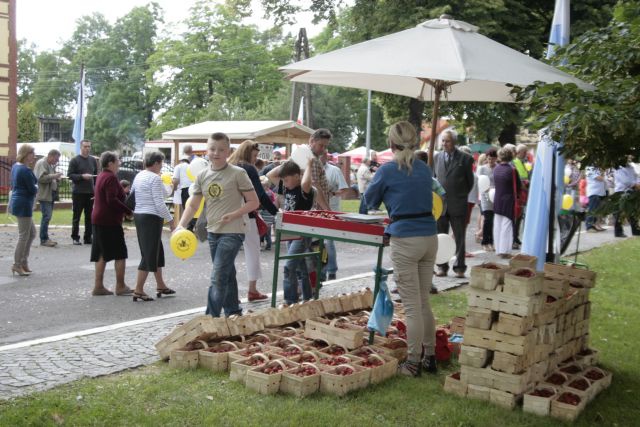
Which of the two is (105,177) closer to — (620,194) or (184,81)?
(620,194)

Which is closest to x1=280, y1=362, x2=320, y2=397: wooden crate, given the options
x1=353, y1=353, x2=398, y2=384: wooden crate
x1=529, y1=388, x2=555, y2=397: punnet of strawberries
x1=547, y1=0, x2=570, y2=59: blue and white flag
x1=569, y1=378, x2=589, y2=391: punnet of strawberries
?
x1=353, y1=353, x2=398, y2=384: wooden crate

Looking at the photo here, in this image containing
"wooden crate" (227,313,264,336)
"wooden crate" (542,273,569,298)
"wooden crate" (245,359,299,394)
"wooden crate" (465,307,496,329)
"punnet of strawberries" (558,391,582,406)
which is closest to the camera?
"punnet of strawberries" (558,391,582,406)

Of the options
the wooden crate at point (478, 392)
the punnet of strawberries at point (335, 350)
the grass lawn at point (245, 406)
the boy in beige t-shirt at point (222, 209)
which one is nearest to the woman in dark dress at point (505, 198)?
the grass lawn at point (245, 406)

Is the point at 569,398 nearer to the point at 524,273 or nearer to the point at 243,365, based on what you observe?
the point at 524,273

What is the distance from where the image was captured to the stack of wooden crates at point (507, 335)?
5.17 meters

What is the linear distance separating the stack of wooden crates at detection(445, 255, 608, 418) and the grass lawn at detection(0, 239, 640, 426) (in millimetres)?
169

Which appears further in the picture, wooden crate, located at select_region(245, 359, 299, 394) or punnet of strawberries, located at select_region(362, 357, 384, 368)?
punnet of strawberries, located at select_region(362, 357, 384, 368)

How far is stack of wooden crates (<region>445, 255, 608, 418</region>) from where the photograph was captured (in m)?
5.17

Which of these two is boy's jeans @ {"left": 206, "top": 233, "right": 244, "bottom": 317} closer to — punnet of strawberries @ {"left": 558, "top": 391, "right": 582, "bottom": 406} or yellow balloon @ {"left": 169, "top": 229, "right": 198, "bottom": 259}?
yellow balloon @ {"left": 169, "top": 229, "right": 198, "bottom": 259}

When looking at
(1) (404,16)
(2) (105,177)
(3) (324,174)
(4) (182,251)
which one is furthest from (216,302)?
(1) (404,16)

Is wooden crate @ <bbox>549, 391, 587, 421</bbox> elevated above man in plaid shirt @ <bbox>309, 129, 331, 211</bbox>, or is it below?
below

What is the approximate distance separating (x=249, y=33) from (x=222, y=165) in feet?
189

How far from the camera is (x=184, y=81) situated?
62.3 metres

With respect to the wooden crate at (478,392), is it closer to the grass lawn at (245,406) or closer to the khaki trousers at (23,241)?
the grass lawn at (245,406)
